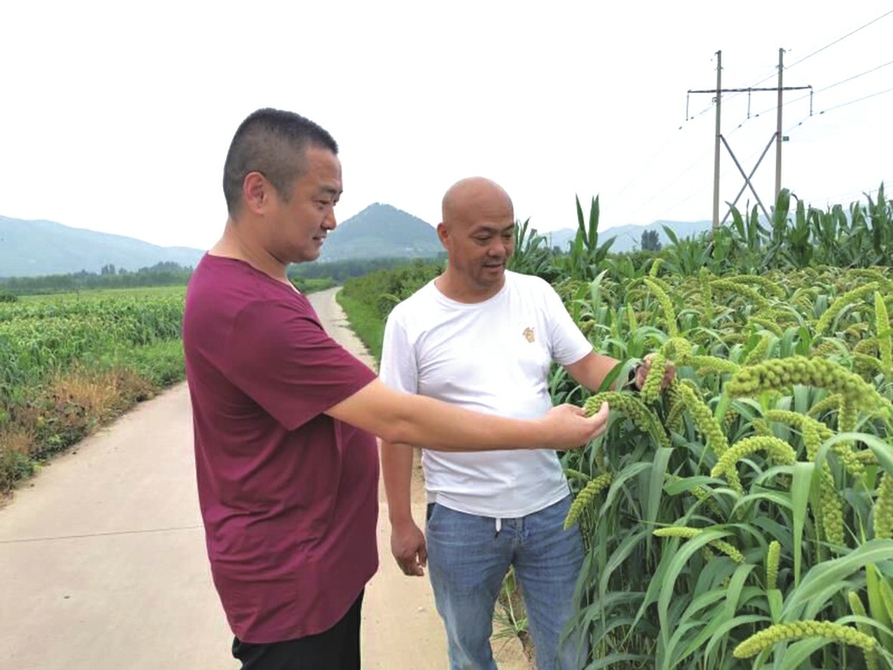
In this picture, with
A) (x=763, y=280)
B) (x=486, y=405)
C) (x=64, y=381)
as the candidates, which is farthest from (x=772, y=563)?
(x=64, y=381)

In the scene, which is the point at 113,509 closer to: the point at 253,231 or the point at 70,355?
the point at 253,231

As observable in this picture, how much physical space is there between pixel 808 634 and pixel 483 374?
1.07 metres

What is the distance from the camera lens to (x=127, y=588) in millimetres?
3693

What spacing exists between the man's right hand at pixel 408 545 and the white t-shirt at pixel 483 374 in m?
0.15

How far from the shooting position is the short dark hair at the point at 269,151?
140cm

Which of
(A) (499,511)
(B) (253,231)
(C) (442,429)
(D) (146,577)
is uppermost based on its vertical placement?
(B) (253,231)

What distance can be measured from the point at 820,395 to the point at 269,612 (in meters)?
1.34

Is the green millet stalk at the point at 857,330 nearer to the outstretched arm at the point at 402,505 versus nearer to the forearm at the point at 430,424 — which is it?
the forearm at the point at 430,424

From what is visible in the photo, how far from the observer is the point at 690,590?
56.8 inches

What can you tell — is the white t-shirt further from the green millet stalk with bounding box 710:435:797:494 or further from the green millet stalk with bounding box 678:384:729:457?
the green millet stalk with bounding box 710:435:797:494

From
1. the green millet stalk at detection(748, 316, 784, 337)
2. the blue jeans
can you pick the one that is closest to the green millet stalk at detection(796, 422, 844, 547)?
the blue jeans

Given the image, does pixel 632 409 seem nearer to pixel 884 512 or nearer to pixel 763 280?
pixel 884 512

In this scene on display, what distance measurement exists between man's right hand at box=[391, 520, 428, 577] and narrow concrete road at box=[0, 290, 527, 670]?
1.10m

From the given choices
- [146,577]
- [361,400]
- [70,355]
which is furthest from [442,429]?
[70,355]
